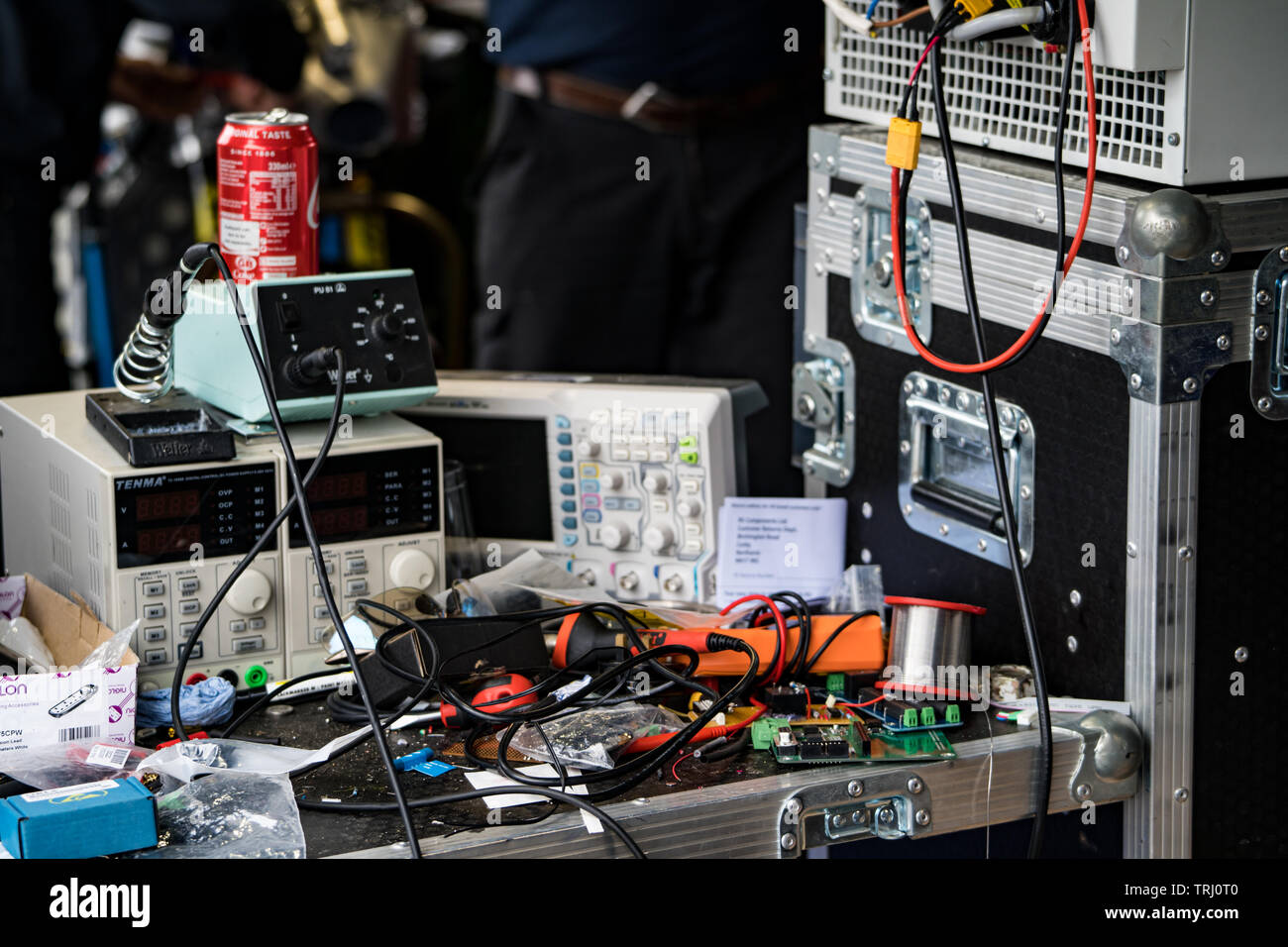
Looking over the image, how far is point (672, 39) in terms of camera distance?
2418mm

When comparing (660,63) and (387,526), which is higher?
(660,63)

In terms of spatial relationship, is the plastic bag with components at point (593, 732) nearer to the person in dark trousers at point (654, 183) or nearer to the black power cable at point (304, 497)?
the black power cable at point (304, 497)

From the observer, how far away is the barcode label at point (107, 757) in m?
1.25

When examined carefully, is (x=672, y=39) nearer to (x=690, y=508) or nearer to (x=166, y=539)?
(x=690, y=508)

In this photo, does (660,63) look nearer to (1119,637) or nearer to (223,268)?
(223,268)

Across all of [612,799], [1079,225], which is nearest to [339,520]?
[612,799]

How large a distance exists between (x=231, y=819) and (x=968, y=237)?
818 millimetres

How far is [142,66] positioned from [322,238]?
57 cm

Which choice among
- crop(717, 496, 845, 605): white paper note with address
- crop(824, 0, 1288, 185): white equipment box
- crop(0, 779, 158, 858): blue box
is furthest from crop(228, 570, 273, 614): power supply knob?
crop(824, 0, 1288, 185): white equipment box

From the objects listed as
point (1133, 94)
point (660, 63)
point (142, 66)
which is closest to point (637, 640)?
point (1133, 94)

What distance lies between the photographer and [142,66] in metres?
3.67

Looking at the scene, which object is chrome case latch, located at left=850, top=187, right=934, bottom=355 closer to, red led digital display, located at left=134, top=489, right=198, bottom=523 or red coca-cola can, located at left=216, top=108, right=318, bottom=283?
red coca-cola can, located at left=216, top=108, right=318, bottom=283
